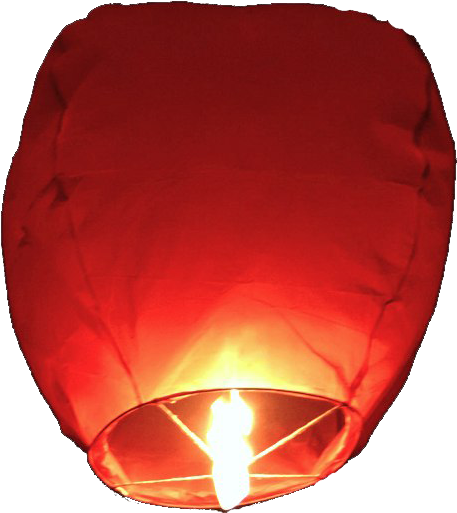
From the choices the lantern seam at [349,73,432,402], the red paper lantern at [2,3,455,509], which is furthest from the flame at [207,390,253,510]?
the lantern seam at [349,73,432,402]

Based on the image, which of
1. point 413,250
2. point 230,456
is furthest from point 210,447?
point 413,250

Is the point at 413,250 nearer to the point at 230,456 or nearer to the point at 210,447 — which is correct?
the point at 230,456

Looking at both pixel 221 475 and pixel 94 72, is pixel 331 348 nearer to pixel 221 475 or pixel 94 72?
pixel 221 475

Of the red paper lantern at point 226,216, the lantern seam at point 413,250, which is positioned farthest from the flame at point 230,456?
the lantern seam at point 413,250

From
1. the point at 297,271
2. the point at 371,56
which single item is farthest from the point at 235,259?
the point at 371,56

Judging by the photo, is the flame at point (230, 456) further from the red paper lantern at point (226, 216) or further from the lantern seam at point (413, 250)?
the lantern seam at point (413, 250)

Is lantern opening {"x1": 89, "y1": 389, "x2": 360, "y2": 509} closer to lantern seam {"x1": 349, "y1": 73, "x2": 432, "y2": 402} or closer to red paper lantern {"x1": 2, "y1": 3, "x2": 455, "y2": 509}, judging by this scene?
red paper lantern {"x1": 2, "y1": 3, "x2": 455, "y2": 509}

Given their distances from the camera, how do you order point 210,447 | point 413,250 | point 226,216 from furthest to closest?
point 210,447, point 413,250, point 226,216
